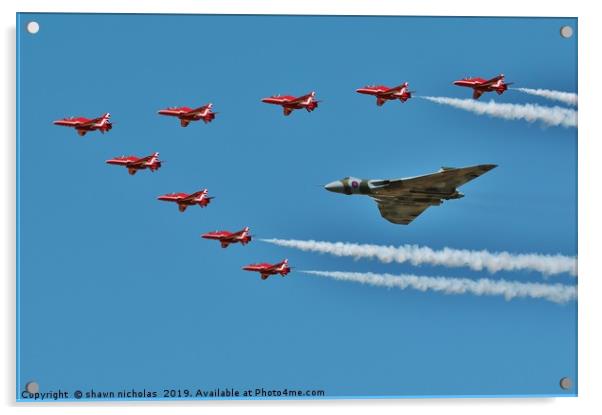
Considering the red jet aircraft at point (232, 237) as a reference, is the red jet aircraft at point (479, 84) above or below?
above

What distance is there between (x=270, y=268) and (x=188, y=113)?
3.00 metres

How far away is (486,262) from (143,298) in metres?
5.91

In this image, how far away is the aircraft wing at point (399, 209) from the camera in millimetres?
21859

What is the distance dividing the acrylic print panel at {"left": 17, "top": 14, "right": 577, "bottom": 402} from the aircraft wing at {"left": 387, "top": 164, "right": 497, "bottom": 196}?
38 mm

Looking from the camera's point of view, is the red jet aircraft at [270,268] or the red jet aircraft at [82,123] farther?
the red jet aircraft at [82,123]

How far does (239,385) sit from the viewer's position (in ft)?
70.5

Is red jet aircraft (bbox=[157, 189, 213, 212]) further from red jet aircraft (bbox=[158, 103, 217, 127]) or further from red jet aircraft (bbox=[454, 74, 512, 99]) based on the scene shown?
red jet aircraft (bbox=[454, 74, 512, 99])

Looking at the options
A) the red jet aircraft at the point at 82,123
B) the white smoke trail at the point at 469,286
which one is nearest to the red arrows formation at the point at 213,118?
the red jet aircraft at the point at 82,123

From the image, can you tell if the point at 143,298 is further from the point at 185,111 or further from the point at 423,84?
the point at 423,84

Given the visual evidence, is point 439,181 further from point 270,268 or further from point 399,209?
point 270,268

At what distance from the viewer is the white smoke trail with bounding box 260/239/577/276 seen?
21531 millimetres

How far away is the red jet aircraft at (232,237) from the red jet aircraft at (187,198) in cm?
59

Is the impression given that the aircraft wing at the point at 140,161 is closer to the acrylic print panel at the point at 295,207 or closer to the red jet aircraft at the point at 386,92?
the acrylic print panel at the point at 295,207

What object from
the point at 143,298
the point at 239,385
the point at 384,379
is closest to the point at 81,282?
the point at 143,298
